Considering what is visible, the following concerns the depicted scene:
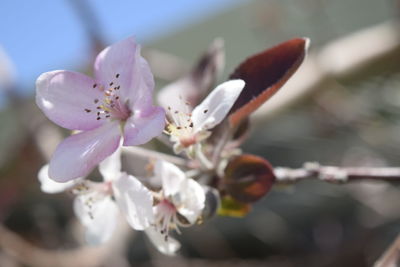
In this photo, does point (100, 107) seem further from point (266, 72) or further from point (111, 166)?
point (266, 72)

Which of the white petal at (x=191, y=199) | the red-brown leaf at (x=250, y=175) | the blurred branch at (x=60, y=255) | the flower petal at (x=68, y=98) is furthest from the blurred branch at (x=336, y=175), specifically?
the blurred branch at (x=60, y=255)

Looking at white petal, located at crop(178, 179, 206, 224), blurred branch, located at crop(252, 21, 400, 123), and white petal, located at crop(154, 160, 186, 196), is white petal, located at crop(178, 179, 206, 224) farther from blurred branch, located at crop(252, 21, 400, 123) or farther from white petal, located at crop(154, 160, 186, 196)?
blurred branch, located at crop(252, 21, 400, 123)

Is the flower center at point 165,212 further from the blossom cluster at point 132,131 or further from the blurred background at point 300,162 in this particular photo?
the blurred background at point 300,162

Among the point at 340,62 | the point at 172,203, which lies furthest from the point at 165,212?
the point at 340,62

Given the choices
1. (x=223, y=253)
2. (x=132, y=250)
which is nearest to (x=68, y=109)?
(x=223, y=253)

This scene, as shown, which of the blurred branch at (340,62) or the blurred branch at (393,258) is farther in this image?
the blurred branch at (340,62)

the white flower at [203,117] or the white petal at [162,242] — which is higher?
the white flower at [203,117]

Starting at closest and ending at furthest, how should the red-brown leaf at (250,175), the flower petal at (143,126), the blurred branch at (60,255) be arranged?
the flower petal at (143,126) < the red-brown leaf at (250,175) < the blurred branch at (60,255)
